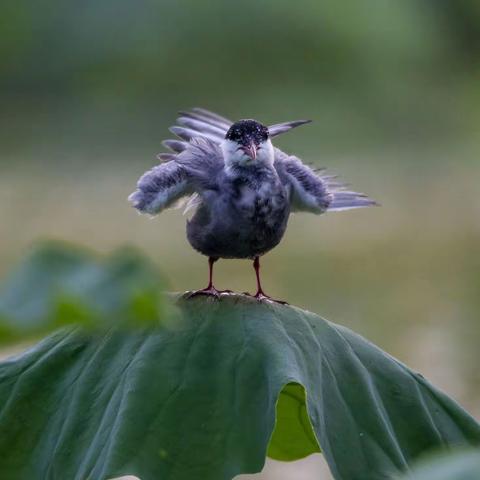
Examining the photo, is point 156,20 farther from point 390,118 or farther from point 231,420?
point 231,420

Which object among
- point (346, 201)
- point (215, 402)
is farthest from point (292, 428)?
point (346, 201)

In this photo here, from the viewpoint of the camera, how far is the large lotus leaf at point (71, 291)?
1.10 meters

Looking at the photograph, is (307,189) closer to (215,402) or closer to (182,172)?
(182,172)

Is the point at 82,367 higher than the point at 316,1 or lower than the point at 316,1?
lower

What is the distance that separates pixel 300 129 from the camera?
16734 mm

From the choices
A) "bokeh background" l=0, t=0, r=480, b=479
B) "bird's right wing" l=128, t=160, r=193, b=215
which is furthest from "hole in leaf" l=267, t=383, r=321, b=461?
"bokeh background" l=0, t=0, r=480, b=479

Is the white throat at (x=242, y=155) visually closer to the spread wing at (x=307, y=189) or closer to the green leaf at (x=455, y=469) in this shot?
the spread wing at (x=307, y=189)

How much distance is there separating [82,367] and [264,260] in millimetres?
8928

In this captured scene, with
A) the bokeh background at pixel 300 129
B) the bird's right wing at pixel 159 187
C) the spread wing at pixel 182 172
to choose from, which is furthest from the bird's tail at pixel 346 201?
the bokeh background at pixel 300 129

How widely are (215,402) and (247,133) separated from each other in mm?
1428

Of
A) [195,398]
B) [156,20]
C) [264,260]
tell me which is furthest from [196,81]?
[195,398]

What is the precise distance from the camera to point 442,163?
15648mm

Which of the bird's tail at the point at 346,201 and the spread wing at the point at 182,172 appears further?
the bird's tail at the point at 346,201

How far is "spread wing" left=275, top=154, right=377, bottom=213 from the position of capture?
363 centimetres
